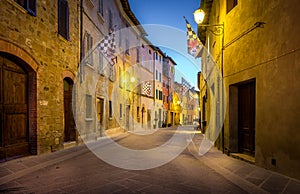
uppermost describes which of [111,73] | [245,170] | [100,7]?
[100,7]

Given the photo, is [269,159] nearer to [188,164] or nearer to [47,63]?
[188,164]

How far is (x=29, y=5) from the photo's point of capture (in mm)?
7812

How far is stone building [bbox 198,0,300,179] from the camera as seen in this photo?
17.5ft

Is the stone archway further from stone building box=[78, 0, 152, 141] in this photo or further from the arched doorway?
stone building box=[78, 0, 152, 141]

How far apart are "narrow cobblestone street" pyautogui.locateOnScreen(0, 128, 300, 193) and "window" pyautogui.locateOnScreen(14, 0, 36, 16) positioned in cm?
473

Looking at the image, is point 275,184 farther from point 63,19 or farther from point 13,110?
point 63,19

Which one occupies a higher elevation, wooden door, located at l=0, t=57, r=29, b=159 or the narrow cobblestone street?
wooden door, located at l=0, t=57, r=29, b=159

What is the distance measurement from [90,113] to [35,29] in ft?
21.3

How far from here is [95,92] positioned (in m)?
14.5

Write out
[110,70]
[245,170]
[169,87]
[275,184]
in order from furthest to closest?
[169,87], [110,70], [245,170], [275,184]

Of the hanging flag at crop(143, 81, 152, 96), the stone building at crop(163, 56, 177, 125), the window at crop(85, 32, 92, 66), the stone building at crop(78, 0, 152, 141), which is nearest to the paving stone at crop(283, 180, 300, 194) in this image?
the stone building at crop(78, 0, 152, 141)

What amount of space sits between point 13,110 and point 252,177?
7.06m

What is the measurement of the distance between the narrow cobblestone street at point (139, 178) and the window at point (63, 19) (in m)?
5.47

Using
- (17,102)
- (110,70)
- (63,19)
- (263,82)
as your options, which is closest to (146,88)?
(110,70)
